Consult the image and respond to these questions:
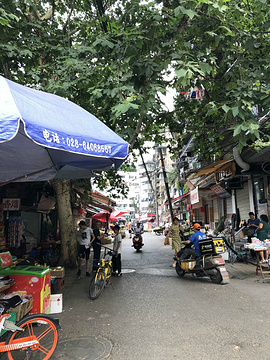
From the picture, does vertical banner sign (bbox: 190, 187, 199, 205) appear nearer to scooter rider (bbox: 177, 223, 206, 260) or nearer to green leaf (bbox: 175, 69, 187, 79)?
scooter rider (bbox: 177, 223, 206, 260)

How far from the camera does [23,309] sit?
4.46 meters

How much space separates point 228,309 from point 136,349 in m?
2.49

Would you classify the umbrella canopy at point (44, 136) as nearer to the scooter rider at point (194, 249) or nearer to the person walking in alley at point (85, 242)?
the person walking in alley at point (85, 242)

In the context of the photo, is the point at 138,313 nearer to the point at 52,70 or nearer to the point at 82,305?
the point at 82,305

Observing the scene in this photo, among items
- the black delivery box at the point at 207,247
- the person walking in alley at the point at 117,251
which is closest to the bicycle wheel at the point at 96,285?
the person walking in alley at the point at 117,251

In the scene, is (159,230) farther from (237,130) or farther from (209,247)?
(237,130)

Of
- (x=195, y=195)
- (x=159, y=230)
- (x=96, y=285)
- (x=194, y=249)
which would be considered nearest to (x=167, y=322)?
(x=96, y=285)

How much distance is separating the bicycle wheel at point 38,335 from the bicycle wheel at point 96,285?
116 inches

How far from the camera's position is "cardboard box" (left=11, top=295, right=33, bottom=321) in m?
4.25

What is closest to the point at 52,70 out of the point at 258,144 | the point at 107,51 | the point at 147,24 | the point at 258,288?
the point at 107,51

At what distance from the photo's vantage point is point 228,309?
5.61 meters

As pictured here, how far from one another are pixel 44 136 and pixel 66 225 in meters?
7.79

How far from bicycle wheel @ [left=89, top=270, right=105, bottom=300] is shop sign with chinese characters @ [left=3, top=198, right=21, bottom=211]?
4.67m

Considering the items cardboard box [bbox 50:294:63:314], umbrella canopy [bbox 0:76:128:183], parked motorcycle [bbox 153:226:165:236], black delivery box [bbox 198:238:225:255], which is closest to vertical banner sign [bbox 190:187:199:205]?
black delivery box [bbox 198:238:225:255]
